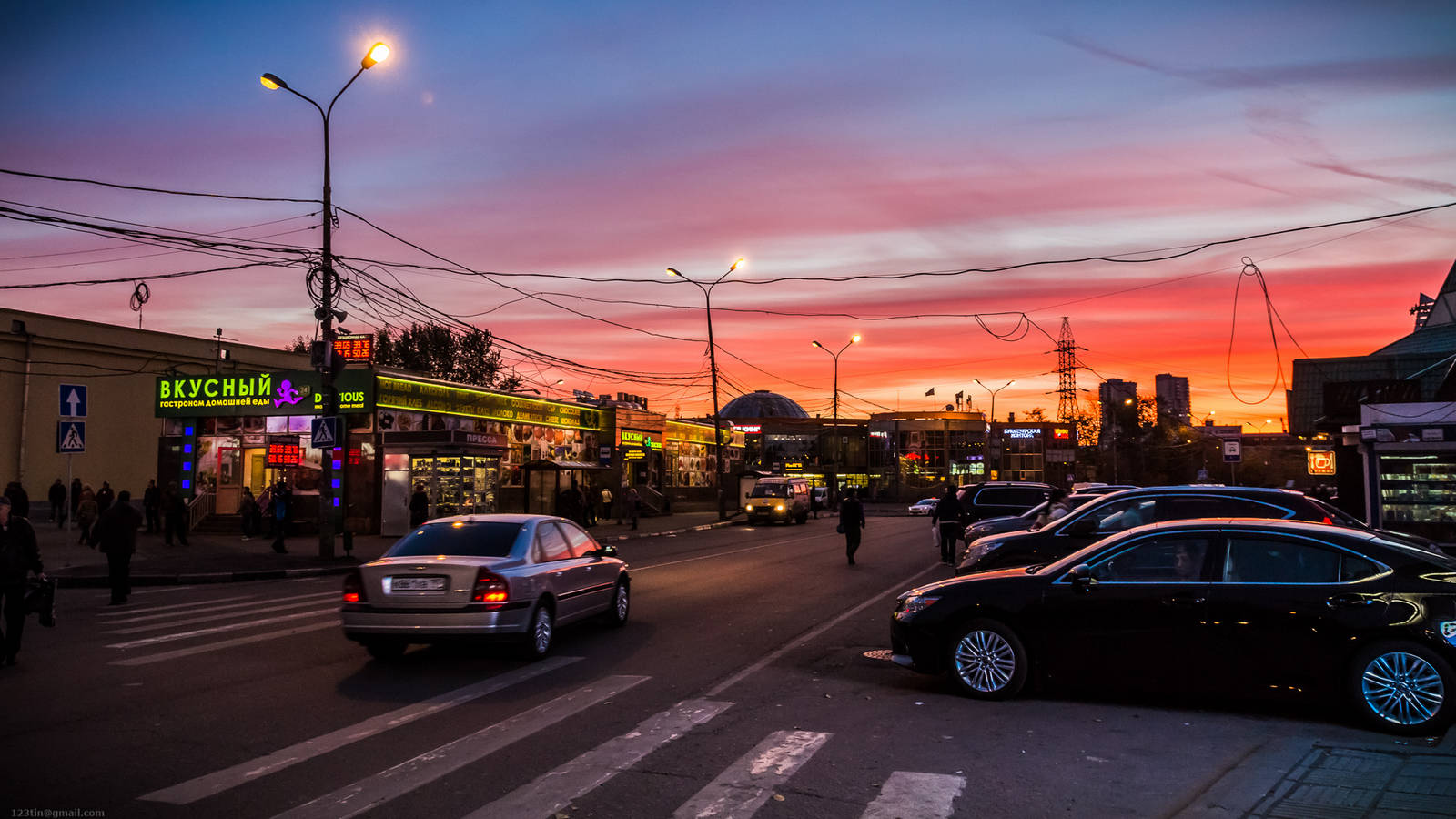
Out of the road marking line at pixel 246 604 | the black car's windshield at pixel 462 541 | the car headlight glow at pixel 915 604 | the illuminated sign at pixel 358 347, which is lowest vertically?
the road marking line at pixel 246 604

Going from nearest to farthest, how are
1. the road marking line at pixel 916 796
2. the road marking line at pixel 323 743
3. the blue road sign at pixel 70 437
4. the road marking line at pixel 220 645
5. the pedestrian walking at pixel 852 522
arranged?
the road marking line at pixel 916 796 < the road marking line at pixel 323 743 < the road marking line at pixel 220 645 < the blue road sign at pixel 70 437 < the pedestrian walking at pixel 852 522

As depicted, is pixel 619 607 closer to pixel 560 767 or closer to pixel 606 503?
pixel 560 767


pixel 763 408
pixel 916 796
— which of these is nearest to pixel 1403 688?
pixel 916 796

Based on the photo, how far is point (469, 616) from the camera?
10.0 metres

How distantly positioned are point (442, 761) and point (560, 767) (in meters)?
0.79

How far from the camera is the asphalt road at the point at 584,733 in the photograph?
5969 millimetres

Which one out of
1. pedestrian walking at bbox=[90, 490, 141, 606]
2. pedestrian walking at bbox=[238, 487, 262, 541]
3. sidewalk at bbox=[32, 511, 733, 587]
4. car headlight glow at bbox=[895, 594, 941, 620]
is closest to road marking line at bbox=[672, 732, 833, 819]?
car headlight glow at bbox=[895, 594, 941, 620]

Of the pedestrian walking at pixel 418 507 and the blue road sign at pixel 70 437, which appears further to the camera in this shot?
the pedestrian walking at pixel 418 507

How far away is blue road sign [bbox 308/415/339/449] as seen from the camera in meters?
23.7

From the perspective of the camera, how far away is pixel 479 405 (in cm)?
4203

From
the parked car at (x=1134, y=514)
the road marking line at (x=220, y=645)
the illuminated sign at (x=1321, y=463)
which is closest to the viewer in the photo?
the road marking line at (x=220, y=645)

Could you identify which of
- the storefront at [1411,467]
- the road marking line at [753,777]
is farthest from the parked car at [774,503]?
the road marking line at [753,777]

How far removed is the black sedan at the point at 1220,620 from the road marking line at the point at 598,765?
2.09 metres

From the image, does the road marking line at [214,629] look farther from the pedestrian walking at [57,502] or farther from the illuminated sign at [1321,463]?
the illuminated sign at [1321,463]
